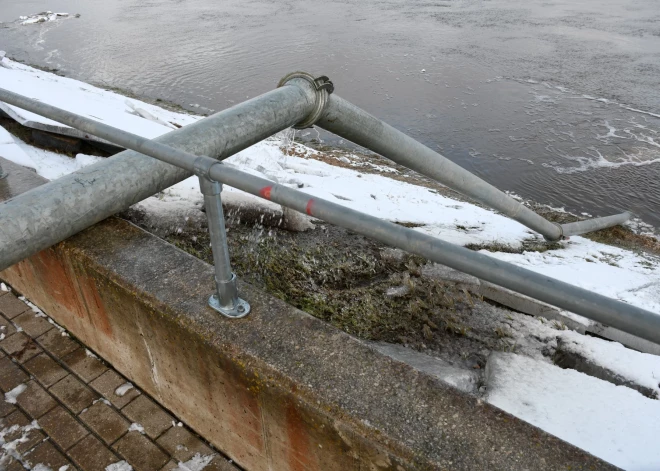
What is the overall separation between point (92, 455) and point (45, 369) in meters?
0.67

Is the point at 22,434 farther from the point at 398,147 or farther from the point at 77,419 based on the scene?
the point at 398,147

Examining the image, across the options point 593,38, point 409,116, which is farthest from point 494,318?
point 593,38

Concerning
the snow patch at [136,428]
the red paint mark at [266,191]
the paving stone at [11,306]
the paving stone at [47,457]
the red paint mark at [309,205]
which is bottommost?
the snow patch at [136,428]

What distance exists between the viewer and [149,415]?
2355 millimetres

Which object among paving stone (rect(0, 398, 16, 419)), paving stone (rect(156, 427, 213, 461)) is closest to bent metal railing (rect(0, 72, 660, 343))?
paving stone (rect(156, 427, 213, 461))

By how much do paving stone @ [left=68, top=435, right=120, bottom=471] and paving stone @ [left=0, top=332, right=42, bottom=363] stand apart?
73cm

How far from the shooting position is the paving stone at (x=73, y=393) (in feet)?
7.83

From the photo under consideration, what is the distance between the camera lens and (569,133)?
11117 mm

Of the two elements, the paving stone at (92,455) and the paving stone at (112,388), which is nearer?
the paving stone at (92,455)

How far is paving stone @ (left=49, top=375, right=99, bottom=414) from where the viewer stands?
2387 millimetres

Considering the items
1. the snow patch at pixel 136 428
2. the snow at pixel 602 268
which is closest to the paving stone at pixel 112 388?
the snow patch at pixel 136 428

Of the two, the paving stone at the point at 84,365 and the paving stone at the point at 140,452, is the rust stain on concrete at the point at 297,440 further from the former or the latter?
the paving stone at the point at 84,365

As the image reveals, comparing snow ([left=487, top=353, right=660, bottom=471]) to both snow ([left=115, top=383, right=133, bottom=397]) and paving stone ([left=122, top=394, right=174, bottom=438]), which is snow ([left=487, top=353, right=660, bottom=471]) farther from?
snow ([left=115, top=383, right=133, bottom=397])

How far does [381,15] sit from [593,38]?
890cm
